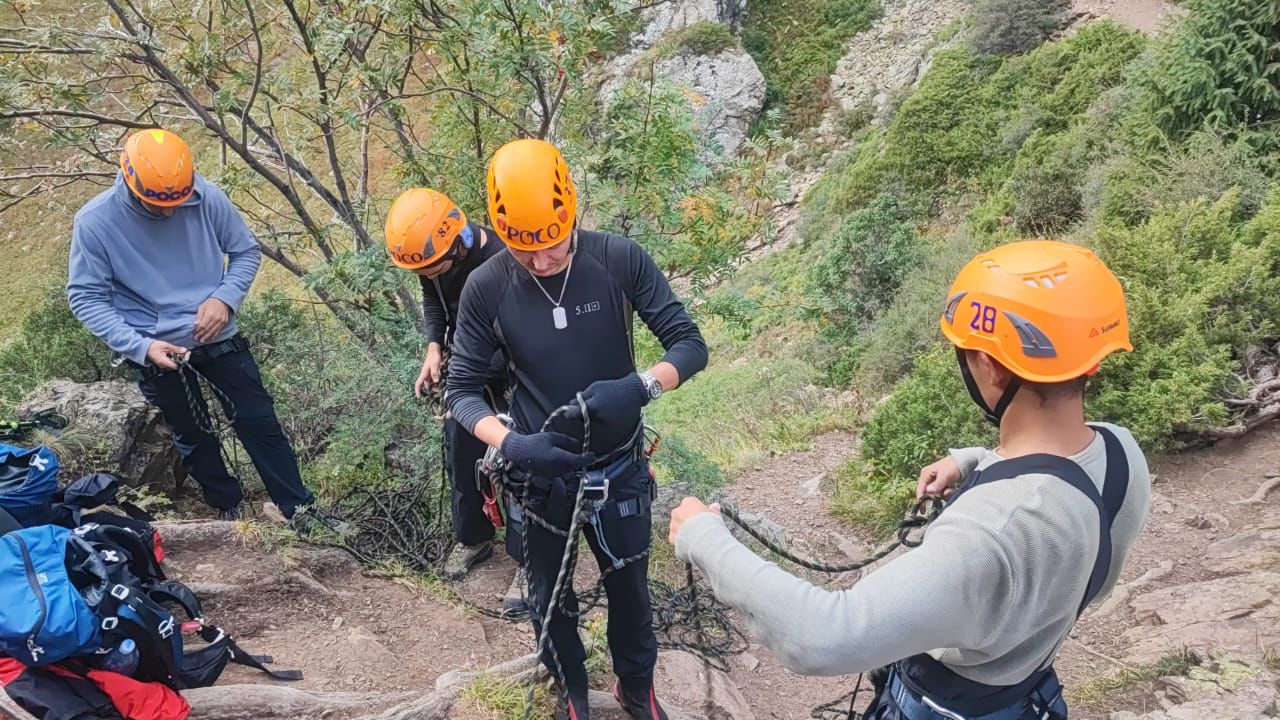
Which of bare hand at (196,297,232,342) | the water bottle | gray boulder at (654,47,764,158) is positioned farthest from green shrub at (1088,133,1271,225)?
gray boulder at (654,47,764,158)

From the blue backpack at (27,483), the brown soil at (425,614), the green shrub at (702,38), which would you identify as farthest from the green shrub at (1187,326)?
the green shrub at (702,38)

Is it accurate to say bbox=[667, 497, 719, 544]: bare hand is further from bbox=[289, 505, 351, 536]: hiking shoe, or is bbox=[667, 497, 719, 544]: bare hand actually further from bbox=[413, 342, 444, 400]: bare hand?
bbox=[289, 505, 351, 536]: hiking shoe

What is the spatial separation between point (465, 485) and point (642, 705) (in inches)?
60.8

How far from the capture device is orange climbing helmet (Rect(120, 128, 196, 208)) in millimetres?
3426

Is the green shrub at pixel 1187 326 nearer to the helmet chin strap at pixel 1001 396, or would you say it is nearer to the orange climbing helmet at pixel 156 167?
the helmet chin strap at pixel 1001 396

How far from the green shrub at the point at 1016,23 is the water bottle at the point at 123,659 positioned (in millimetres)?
20556

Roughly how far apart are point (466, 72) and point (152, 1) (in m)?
2.09

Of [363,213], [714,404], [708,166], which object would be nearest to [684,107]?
[708,166]

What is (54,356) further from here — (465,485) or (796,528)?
(796,528)

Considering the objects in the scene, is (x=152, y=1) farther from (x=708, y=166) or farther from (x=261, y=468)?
(x=708, y=166)

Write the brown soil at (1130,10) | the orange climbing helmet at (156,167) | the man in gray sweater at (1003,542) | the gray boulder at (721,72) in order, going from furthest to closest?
the gray boulder at (721,72) < the brown soil at (1130,10) < the orange climbing helmet at (156,167) < the man in gray sweater at (1003,542)

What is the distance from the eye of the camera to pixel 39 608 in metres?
2.24

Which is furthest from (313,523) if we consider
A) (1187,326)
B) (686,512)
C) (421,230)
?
(1187,326)

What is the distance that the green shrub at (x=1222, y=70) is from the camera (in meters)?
8.26
